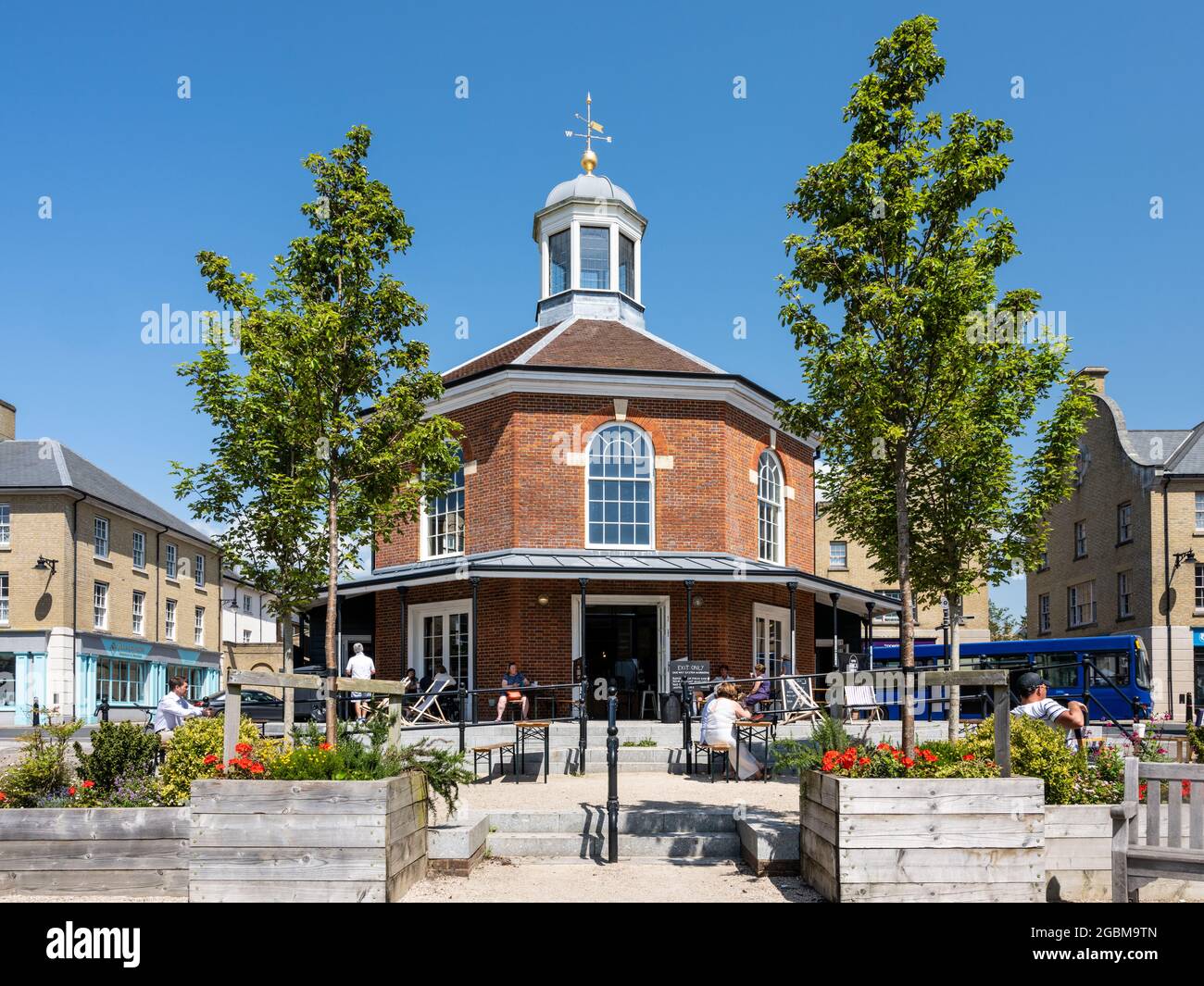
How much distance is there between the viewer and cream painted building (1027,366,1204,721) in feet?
121

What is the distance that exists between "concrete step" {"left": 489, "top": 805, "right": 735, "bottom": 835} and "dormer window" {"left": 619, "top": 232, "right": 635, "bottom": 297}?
18614 mm

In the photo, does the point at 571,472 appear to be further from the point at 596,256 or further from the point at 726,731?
the point at 726,731

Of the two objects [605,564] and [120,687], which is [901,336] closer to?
[605,564]

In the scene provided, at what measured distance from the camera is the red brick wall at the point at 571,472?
2220cm

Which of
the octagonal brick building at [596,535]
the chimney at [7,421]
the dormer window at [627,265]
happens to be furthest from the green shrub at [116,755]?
the chimney at [7,421]

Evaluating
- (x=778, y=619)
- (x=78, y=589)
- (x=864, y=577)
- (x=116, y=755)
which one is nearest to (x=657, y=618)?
(x=778, y=619)

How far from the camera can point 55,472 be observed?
124ft

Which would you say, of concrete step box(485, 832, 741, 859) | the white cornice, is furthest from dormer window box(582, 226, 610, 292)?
concrete step box(485, 832, 741, 859)

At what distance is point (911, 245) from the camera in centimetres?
983

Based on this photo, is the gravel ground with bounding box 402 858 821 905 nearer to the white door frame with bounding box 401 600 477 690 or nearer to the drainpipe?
the white door frame with bounding box 401 600 477 690

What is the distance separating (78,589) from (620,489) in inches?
938

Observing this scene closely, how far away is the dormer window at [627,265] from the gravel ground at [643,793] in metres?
15.3
